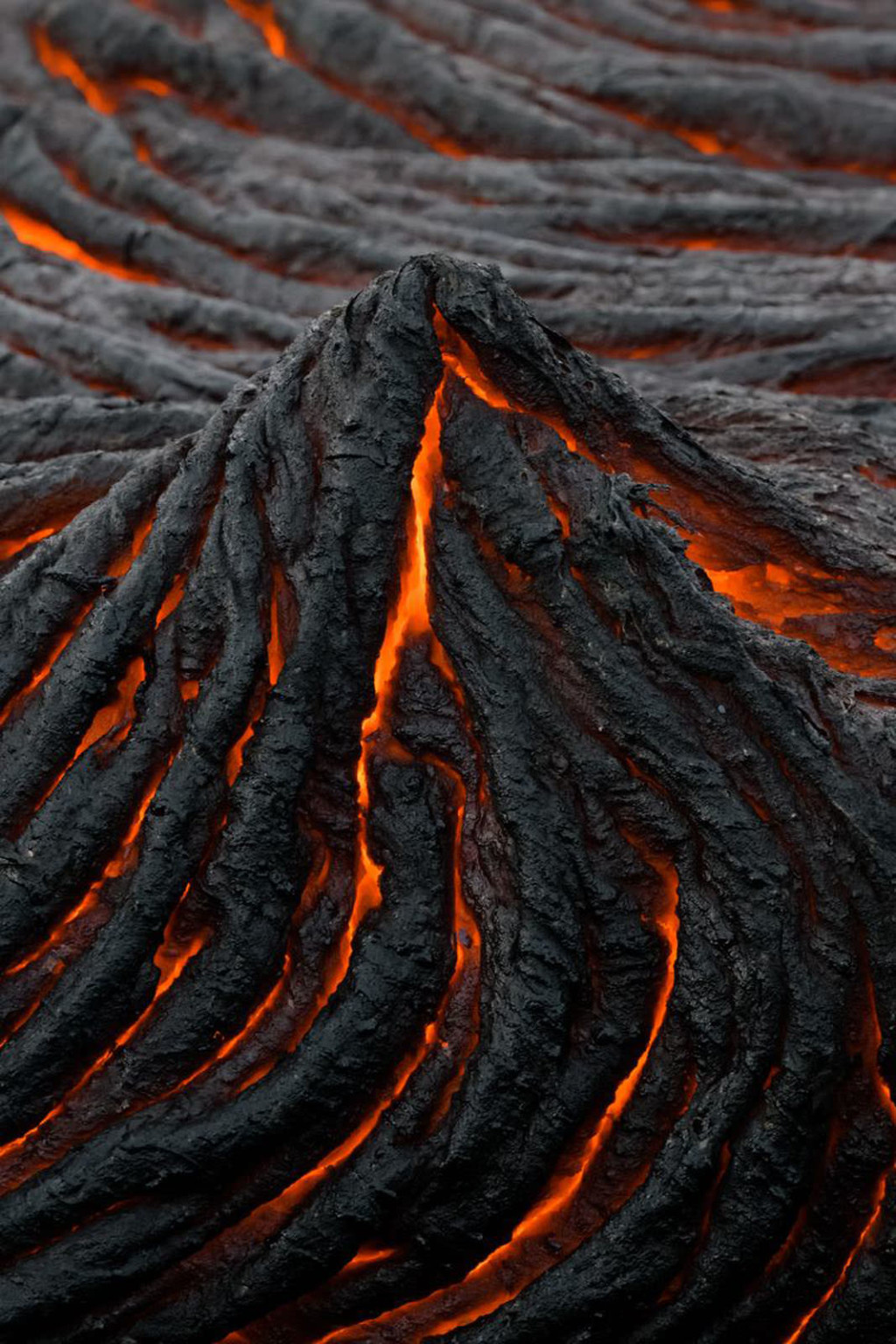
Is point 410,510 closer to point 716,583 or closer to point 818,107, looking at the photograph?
point 716,583

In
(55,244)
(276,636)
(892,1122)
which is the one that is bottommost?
(892,1122)

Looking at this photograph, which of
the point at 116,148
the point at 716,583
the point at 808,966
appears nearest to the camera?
the point at 808,966

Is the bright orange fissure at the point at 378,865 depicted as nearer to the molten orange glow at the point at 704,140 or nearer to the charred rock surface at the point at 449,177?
the charred rock surface at the point at 449,177

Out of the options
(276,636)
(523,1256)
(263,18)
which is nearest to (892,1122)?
(523,1256)

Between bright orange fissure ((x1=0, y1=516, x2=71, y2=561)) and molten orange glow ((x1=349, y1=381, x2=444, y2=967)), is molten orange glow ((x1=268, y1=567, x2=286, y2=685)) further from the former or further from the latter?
bright orange fissure ((x1=0, y1=516, x2=71, y2=561))

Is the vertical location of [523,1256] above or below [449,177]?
below

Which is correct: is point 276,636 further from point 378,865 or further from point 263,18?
point 263,18

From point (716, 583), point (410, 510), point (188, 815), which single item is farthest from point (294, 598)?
point (716, 583)
